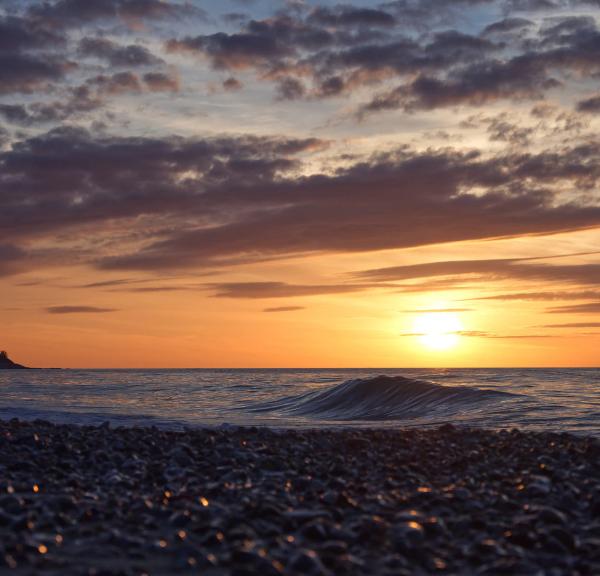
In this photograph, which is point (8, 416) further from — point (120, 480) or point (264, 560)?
point (264, 560)

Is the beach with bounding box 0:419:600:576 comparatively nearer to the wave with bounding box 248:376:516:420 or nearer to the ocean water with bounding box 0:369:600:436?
the ocean water with bounding box 0:369:600:436

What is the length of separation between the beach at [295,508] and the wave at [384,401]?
16.9 metres

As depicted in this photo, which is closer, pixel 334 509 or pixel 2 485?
pixel 334 509

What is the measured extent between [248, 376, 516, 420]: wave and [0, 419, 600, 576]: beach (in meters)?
16.9

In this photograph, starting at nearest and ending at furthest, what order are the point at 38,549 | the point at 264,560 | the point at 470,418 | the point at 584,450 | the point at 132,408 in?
the point at 264,560, the point at 38,549, the point at 584,450, the point at 470,418, the point at 132,408

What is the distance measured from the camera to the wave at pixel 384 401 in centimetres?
3084

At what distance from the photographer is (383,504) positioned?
28.2 feet

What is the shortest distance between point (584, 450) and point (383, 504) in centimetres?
640

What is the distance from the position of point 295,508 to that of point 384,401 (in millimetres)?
26606

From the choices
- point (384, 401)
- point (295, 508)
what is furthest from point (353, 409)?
point (295, 508)

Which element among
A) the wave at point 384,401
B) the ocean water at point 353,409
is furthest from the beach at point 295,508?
the wave at point 384,401

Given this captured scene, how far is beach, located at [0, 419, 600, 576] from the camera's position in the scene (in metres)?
6.36

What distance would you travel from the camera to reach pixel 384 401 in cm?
3444

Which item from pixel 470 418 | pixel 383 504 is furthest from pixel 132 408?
pixel 383 504
